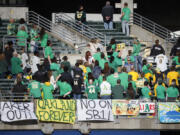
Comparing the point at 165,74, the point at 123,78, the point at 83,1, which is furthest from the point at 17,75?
the point at 83,1

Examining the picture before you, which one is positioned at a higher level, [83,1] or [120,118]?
[83,1]

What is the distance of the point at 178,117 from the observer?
27.0m

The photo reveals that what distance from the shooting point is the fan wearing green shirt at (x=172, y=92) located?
88.4 feet

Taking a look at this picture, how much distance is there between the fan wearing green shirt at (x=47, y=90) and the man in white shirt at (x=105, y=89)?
1.95 metres

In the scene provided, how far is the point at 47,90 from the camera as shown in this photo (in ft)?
87.3

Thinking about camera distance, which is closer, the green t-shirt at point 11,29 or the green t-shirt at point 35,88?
the green t-shirt at point 35,88

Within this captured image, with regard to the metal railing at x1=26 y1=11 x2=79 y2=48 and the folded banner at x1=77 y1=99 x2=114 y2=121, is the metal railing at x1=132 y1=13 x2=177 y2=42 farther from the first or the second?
the folded banner at x1=77 y1=99 x2=114 y2=121

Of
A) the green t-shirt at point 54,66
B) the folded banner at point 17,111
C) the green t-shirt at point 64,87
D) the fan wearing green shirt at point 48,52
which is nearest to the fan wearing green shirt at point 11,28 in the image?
the fan wearing green shirt at point 48,52

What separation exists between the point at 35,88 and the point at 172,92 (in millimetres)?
5408

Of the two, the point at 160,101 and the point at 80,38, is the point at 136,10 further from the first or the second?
the point at 160,101

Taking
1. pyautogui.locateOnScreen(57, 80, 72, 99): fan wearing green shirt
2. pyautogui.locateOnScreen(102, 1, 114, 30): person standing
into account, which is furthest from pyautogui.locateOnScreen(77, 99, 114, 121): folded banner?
pyautogui.locateOnScreen(102, 1, 114, 30): person standing

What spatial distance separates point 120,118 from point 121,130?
0.52m

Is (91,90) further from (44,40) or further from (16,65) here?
(44,40)

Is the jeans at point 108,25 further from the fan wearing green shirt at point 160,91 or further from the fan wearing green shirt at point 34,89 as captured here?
the fan wearing green shirt at point 34,89
